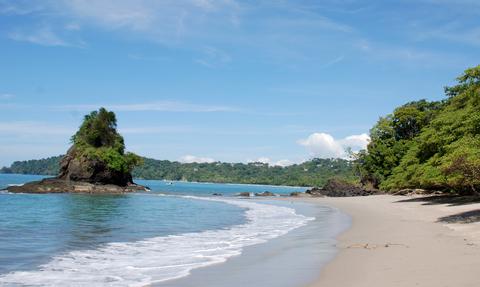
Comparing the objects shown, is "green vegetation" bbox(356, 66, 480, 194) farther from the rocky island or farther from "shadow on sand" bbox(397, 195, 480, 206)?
the rocky island

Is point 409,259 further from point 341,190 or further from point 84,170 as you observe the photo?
point 84,170

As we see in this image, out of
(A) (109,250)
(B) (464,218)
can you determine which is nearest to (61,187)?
(A) (109,250)

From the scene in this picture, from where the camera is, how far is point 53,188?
7662 cm

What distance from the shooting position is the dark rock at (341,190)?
80.4 metres

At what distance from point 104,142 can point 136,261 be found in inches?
3293

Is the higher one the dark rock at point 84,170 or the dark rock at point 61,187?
the dark rock at point 84,170

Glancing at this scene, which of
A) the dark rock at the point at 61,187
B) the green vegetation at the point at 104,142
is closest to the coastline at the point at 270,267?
the dark rock at the point at 61,187

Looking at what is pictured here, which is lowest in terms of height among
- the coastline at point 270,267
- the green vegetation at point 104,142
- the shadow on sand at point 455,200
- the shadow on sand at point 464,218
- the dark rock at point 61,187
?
the coastline at point 270,267

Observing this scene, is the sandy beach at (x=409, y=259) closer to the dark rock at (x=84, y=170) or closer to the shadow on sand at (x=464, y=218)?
the shadow on sand at (x=464, y=218)

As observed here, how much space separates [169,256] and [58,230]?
10.5 meters

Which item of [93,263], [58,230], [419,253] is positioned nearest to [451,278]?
[419,253]

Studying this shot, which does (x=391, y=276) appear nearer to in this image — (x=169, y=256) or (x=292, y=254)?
(x=292, y=254)

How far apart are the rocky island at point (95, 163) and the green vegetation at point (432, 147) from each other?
4775cm

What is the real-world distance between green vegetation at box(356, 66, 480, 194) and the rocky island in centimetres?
4775
